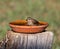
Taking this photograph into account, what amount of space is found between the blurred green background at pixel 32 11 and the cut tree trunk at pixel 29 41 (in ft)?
10.9

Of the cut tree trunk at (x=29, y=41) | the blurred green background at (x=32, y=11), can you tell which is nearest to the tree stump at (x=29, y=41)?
the cut tree trunk at (x=29, y=41)

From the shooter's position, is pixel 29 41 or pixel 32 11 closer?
pixel 29 41

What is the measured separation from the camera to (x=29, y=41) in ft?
10.5

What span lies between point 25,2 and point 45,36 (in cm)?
574

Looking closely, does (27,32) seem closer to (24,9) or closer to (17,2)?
(24,9)

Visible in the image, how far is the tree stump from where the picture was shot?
3.19 metres

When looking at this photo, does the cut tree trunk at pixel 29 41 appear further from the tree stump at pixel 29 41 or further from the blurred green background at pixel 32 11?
the blurred green background at pixel 32 11

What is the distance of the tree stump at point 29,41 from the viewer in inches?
126

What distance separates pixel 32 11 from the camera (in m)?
8.10

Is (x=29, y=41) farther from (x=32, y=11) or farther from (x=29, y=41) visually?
(x=32, y=11)

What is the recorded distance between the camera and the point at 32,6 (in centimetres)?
844

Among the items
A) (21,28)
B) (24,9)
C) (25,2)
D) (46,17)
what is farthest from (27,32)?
(25,2)

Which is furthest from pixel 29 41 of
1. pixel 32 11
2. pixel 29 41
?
pixel 32 11

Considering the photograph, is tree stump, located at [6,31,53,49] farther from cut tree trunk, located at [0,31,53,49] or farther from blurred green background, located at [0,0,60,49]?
blurred green background, located at [0,0,60,49]
